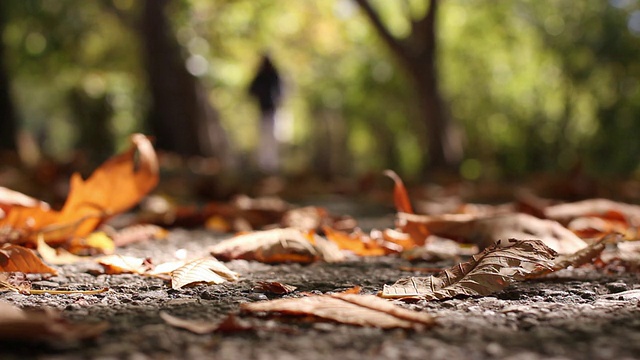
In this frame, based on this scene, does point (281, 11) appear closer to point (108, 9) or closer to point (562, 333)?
point (108, 9)

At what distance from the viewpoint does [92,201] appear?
1.96 meters

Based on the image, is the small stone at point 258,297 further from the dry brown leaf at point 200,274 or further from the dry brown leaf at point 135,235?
the dry brown leaf at point 135,235

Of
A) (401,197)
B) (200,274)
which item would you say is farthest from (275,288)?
(401,197)

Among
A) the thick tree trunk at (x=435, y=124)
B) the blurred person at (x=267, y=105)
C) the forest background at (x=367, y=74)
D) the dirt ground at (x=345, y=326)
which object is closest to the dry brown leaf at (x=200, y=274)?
the dirt ground at (x=345, y=326)

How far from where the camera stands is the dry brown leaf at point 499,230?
176 centimetres

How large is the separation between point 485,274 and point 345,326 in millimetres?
377

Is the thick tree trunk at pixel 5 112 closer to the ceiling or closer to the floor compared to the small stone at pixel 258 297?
closer to the ceiling

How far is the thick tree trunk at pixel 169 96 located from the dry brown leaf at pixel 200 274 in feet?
27.7

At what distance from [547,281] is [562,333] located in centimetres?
49

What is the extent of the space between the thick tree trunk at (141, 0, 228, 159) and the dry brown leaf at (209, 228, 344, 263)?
814cm

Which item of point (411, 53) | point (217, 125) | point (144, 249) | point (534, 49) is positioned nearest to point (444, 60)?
point (534, 49)

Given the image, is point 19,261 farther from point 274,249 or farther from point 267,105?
point 267,105

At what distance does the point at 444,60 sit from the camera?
21125 mm

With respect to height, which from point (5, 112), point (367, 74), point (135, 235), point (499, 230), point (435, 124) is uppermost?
point (367, 74)
